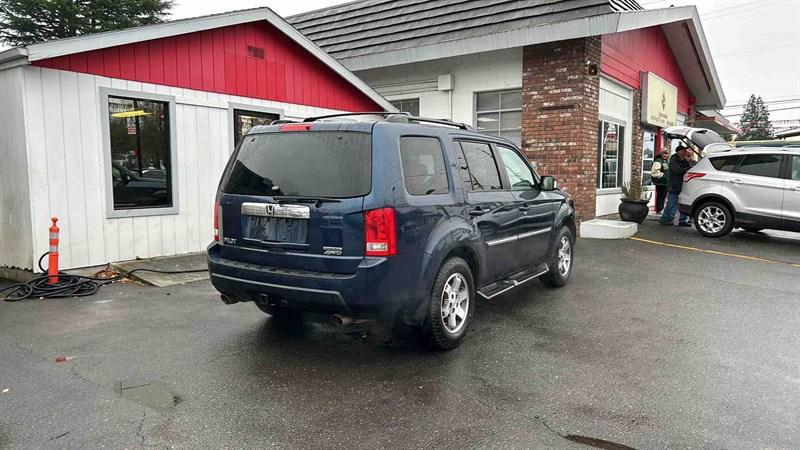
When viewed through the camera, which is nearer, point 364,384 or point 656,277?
point 364,384

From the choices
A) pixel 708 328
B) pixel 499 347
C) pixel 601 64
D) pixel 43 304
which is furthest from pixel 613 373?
pixel 601 64

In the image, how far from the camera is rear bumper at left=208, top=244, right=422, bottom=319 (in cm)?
393

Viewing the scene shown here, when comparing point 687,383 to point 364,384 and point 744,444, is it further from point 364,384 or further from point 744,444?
point 364,384

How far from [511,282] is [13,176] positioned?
6.44m

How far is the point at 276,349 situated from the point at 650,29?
1359cm

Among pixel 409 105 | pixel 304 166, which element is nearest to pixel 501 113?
pixel 409 105

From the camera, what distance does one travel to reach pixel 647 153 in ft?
49.6

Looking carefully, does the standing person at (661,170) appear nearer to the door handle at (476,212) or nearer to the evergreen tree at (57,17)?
the door handle at (476,212)

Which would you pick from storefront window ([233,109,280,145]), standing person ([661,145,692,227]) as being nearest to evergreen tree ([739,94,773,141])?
standing person ([661,145,692,227])

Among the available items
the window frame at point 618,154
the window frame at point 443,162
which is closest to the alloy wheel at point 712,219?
the window frame at point 618,154

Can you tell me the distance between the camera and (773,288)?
719 cm

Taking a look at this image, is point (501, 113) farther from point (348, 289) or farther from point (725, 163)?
point (348, 289)

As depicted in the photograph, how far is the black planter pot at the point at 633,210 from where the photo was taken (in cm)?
1204

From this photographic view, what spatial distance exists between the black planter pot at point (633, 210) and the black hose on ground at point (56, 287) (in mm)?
10241
